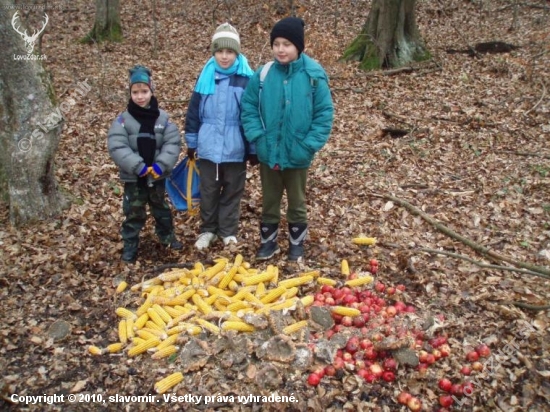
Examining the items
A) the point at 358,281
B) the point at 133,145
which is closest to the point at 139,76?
the point at 133,145

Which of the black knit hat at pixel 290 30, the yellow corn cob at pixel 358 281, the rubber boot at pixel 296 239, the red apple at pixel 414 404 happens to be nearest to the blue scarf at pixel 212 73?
the black knit hat at pixel 290 30

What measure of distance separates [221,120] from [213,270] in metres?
1.52

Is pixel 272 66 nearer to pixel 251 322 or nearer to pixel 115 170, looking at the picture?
pixel 251 322

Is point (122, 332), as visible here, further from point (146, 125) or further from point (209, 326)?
point (146, 125)

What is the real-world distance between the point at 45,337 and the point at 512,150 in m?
7.15

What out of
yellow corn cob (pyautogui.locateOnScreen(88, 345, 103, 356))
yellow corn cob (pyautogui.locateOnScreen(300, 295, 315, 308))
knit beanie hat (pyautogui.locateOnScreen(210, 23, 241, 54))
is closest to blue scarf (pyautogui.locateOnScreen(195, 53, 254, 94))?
knit beanie hat (pyautogui.locateOnScreen(210, 23, 241, 54))

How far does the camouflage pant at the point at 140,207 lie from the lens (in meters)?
4.80

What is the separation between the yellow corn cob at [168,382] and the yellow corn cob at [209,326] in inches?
17.6

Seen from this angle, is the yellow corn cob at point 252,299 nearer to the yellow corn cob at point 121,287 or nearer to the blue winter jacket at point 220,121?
the yellow corn cob at point 121,287

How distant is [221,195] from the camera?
17.0ft

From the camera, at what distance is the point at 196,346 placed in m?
3.82

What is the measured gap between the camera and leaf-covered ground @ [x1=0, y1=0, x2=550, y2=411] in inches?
144

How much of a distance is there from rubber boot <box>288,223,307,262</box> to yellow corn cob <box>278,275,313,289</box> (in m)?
0.50

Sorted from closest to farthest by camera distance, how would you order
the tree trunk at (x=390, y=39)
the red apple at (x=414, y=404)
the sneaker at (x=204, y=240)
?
1. the red apple at (x=414, y=404)
2. the sneaker at (x=204, y=240)
3. the tree trunk at (x=390, y=39)
